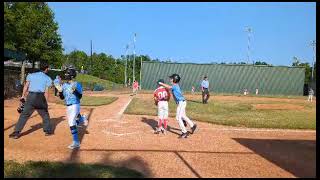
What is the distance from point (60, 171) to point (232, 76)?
4106cm

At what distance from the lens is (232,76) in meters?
46.5

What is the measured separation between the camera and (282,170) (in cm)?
737

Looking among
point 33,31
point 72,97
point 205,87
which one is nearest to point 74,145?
point 72,97

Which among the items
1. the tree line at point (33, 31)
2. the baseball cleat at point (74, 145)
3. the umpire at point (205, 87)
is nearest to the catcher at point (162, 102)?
the baseball cleat at point (74, 145)

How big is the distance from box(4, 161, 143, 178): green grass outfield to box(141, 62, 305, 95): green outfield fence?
127 ft

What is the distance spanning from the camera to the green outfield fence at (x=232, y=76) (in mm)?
45688

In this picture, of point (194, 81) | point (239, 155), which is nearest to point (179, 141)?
point (239, 155)

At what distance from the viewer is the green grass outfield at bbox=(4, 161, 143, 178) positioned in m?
6.15

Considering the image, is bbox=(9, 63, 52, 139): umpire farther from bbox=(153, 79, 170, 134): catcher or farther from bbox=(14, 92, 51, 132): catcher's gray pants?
bbox=(153, 79, 170, 134): catcher

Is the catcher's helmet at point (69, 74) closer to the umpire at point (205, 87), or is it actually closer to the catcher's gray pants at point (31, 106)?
the catcher's gray pants at point (31, 106)

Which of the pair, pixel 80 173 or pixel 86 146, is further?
pixel 86 146

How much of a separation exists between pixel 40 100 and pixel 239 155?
412 centimetres

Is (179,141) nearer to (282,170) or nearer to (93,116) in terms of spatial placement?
(282,170)

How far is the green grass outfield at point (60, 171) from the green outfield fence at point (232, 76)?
38614 millimetres
